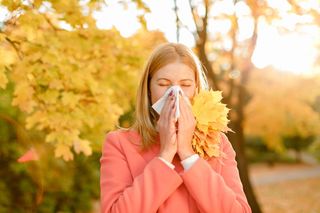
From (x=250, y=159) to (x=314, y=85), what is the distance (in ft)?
38.1

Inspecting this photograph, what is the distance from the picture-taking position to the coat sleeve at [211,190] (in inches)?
79.7

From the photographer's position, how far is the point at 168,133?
6.80 ft

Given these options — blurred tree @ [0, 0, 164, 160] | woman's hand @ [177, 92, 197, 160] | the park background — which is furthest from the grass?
woman's hand @ [177, 92, 197, 160]

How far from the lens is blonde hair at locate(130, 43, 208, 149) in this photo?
2227mm

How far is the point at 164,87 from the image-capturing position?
2.18 meters

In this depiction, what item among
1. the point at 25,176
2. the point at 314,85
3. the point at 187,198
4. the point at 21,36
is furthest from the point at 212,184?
the point at 314,85

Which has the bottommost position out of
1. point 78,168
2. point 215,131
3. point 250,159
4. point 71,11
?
point 250,159

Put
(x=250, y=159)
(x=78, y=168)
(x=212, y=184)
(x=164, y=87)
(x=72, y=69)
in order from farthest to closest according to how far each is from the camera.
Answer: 1. (x=250, y=159)
2. (x=78, y=168)
3. (x=72, y=69)
4. (x=164, y=87)
5. (x=212, y=184)

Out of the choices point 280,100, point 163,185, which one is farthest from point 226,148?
point 280,100

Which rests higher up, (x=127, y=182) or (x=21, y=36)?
(x=21, y=36)

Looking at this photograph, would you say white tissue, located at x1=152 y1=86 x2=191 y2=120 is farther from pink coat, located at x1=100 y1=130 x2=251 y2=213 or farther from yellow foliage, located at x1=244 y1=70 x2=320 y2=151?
yellow foliage, located at x1=244 y1=70 x2=320 y2=151

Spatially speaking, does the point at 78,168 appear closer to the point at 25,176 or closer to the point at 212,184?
the point at 25,176

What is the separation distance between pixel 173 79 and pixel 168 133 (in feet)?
0.82

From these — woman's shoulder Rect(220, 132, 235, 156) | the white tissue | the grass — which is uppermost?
the white tissue
